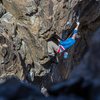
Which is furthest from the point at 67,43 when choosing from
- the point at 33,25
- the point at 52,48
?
the point at 33,25

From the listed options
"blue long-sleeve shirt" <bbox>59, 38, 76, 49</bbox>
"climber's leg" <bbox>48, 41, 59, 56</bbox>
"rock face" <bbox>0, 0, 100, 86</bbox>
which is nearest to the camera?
"rock face" <bbox>0, 0, 100, 86</bbox>

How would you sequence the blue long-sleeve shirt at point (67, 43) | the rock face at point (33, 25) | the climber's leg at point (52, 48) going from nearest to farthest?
1. the rock face at point (33, 25)
2. the blue long-sleeve shirt at point (67, 43)
3. the climber's leg at point (52, 48)

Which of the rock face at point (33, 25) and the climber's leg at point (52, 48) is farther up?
the rock face at point (33, 25)

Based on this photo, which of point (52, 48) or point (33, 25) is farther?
point (52, 48)

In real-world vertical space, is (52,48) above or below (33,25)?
below

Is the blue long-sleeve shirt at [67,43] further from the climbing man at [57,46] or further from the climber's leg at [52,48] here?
the climber's leg at [52,48]

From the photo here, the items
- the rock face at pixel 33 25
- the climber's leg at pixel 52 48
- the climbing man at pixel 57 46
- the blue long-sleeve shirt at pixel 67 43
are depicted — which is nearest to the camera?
the rock face at pixel 33 25

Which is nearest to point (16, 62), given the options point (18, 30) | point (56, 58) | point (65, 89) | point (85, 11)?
point (18, 30)

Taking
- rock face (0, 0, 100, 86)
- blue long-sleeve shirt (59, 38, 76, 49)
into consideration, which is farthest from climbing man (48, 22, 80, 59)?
rock face (0, 0, 100, 86)

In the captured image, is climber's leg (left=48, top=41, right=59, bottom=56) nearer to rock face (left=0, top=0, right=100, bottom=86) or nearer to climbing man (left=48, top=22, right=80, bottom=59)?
climbing man (left=48, top=22, right=80, bottom=59)

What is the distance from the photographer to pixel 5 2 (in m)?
12.1

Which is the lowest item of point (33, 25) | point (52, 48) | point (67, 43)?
point (52, 48)

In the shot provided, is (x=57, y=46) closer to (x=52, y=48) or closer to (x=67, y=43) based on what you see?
(x=52, y=48)

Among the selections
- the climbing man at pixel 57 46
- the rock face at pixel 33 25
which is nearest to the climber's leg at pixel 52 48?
the climbing man at pixel 57 46
